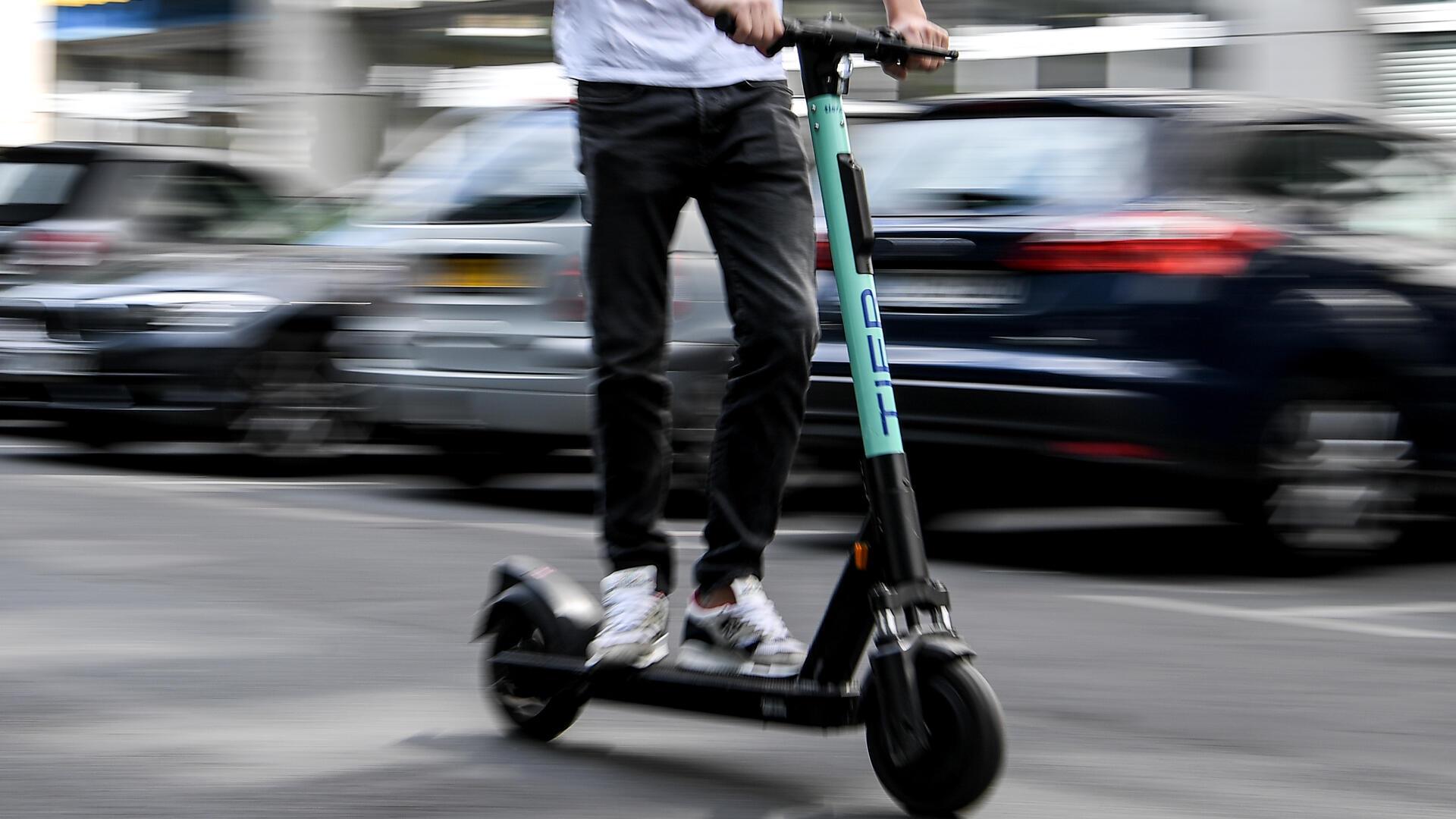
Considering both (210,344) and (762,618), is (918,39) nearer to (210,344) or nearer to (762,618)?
(762,618)

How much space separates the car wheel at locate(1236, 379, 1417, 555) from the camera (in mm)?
6457

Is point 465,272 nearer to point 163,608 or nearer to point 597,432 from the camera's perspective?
point 163,608

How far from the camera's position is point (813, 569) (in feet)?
21.5

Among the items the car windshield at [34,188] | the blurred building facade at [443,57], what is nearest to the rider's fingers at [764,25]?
the car windshield at [34,188]

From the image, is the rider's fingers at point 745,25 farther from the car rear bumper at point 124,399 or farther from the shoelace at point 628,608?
the car rear bumper at point 124,399

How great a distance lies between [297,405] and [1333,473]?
4.89 meters

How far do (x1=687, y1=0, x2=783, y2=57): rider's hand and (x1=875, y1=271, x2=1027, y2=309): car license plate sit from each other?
10.6 ft

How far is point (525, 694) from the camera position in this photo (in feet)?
13.1

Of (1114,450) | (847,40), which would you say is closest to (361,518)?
(1114,450)

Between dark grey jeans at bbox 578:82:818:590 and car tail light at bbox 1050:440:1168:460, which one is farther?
car tail light at bbox 1050:440:1168:460

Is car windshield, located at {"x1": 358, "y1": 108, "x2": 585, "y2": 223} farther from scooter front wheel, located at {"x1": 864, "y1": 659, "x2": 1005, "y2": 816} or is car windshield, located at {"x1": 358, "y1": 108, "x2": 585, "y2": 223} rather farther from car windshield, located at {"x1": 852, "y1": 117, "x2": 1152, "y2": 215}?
scooter front wheel, located at {"x1": 864, "y1": 659, "x2": 1005, "y2": 816}

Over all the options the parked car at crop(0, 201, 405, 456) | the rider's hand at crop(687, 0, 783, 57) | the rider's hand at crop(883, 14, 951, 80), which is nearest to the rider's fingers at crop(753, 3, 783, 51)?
the rider's hand at crop(687, 0, 783, 57)

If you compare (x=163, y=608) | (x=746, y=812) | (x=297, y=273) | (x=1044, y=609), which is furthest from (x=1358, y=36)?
(x=746, y=812)

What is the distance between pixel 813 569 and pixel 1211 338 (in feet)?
4.43
